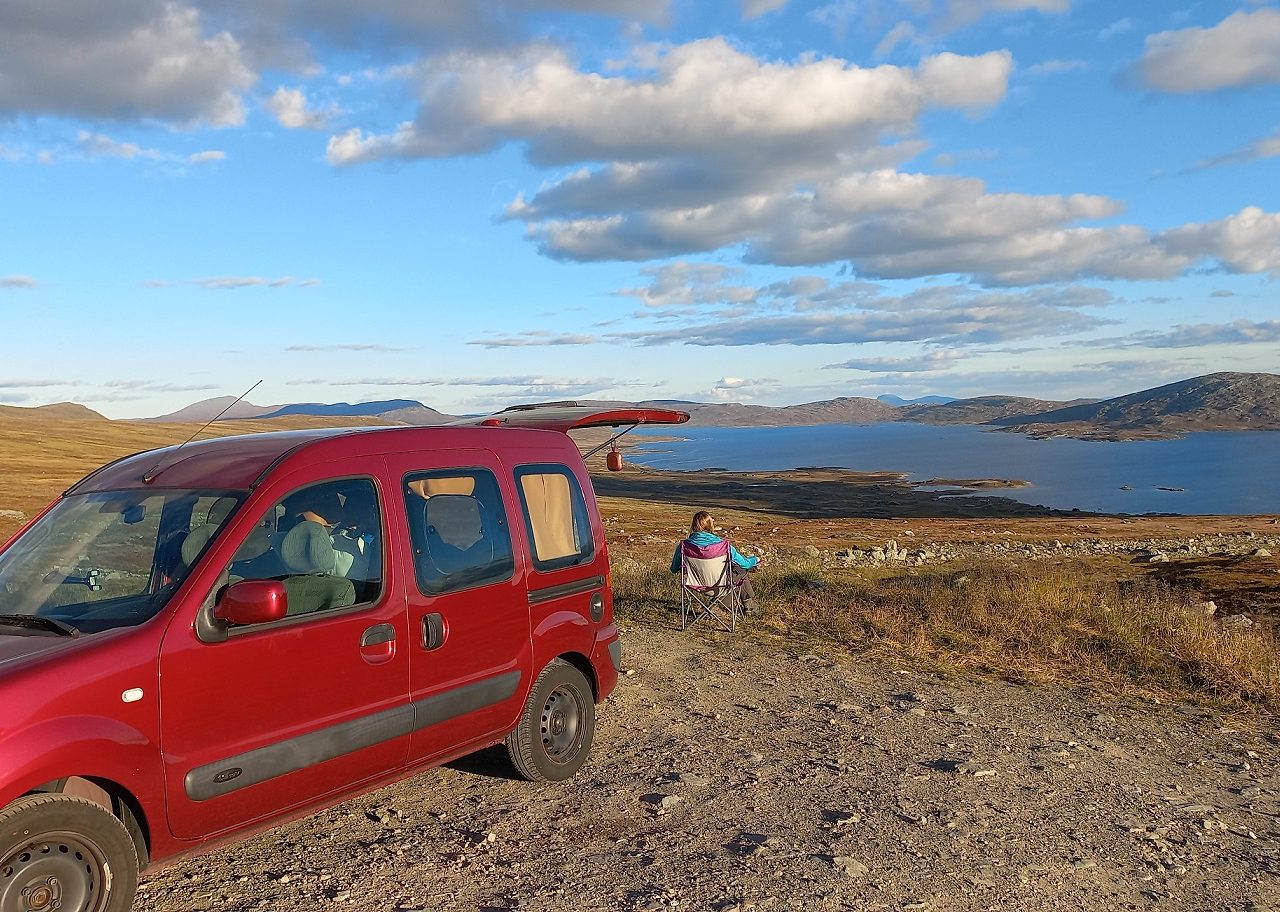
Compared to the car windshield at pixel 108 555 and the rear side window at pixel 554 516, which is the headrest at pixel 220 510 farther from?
the rear side window at pixel 554 516

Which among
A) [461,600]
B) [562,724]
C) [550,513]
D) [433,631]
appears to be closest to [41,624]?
[433,631]

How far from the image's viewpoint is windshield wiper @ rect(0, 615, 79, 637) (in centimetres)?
382

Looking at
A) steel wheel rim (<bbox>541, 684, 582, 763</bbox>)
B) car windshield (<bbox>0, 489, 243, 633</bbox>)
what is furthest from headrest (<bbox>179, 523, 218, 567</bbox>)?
steel wheel rim (<bbox>541, 684, 582, 763</bbox>)

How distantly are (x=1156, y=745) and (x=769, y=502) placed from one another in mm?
83912

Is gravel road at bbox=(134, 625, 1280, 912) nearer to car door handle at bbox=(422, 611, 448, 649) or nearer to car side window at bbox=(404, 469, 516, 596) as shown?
car door handle at bbox=(422, 611, 448, 649)

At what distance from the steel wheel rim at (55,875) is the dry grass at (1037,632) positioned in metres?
7.31

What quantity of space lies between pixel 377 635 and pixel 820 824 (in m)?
2.63

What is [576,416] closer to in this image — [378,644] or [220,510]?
[378,644]

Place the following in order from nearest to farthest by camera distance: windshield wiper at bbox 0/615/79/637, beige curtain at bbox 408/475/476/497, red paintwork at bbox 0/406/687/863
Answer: red paintwork at bbox 0/406/687/863 < windshield wiper at bbox 0/615/79/637 < beige curtain at bbox 408/475/476/497

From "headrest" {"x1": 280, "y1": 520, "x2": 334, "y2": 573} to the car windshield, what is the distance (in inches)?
12.7

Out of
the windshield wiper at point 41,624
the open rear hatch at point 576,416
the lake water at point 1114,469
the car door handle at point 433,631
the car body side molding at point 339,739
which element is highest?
the open rear hatch at point 576,416

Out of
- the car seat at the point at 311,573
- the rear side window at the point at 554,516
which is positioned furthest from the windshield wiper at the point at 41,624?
the rear side window at the point at 554,516

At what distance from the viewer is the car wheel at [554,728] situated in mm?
5832

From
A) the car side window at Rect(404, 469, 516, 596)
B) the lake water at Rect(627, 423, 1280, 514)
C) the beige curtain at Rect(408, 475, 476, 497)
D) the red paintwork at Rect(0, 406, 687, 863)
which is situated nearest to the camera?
the red paintwork at Rect(0, 406, 687, 863)
